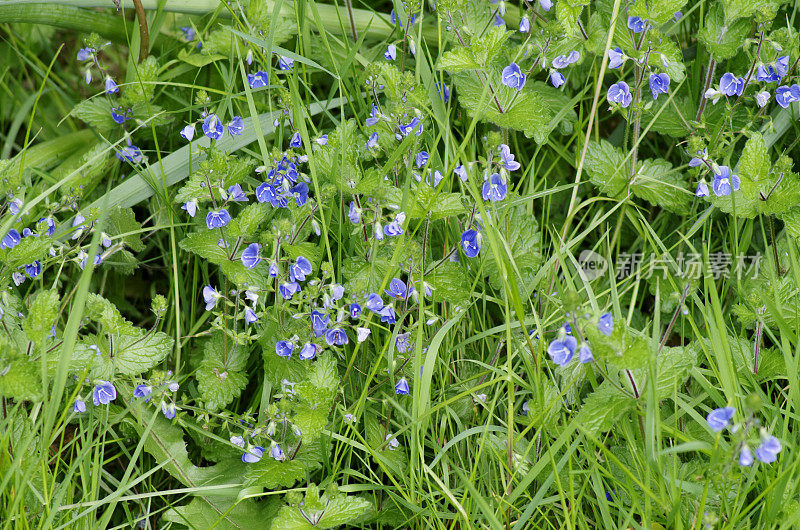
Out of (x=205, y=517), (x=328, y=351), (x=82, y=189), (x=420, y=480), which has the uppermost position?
(x=82, y=189)

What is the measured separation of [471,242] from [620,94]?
79 centimetres

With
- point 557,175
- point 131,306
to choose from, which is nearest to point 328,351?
point 131,306

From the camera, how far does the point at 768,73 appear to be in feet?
8.44

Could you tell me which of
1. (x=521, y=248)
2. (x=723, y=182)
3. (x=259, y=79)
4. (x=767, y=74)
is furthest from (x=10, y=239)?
(x=767, y=74)

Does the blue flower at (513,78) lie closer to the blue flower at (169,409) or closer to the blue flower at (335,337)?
the blue flower at (335,337)

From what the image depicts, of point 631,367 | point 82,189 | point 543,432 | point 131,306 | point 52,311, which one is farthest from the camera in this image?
point 131,306

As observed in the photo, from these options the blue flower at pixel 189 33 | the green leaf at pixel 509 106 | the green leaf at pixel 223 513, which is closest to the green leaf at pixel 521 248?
the green leaf at pixel 509 106

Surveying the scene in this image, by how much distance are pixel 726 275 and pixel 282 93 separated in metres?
1.77

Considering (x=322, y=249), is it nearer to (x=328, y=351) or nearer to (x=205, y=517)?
(x=328, y=351)

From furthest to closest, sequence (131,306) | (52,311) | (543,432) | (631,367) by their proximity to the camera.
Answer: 1. (131,306)
2. (543,432)
3. (52,311)
4. (631,367)

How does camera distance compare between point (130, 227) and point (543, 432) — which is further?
point (130, 227)

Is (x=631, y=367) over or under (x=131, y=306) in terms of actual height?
over

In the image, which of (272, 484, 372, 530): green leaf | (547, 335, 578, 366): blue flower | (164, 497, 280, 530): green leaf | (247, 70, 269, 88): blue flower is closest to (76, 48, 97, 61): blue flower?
(247, 70, 269, 88): blue flower

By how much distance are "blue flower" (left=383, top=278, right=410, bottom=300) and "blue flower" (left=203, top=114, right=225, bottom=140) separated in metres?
0.82
